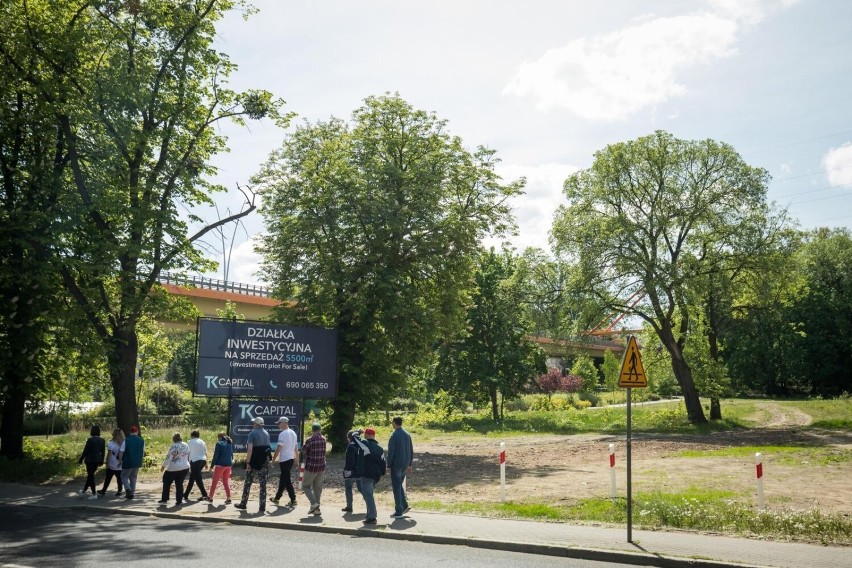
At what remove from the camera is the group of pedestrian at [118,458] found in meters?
17.9

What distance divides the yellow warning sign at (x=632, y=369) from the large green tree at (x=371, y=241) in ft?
54.5

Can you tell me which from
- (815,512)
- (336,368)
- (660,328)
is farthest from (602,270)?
(815,512)

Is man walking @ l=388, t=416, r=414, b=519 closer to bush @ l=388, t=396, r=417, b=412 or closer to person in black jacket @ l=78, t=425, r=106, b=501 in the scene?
person in black jacket @ l=78, t=425, r=106, b=501

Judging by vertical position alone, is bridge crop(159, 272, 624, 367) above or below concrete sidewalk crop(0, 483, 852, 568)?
above

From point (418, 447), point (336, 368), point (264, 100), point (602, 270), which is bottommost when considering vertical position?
point (418, 447)

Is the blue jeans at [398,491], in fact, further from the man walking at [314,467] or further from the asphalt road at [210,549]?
the man walking at [314,467]

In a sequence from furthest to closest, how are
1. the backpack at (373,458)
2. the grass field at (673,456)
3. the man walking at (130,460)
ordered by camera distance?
1. the man walking at (130,460)
2. the backpack at (373,458)
3. the grass field at (673,456)

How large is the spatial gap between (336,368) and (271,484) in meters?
4.61

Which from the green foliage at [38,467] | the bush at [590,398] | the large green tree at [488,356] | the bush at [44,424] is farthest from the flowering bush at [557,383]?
the green foliage at [38,467]

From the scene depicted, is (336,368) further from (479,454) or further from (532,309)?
(532,309)

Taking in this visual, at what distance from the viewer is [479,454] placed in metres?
29.1

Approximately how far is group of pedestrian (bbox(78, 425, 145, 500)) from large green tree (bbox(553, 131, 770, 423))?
27453 mm

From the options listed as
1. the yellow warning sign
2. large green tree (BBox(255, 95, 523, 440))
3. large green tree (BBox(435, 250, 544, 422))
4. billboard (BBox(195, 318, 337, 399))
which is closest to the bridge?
large green tree (BBox(435, 250, 544, 422))

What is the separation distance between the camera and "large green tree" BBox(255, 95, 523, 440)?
93.9ft
